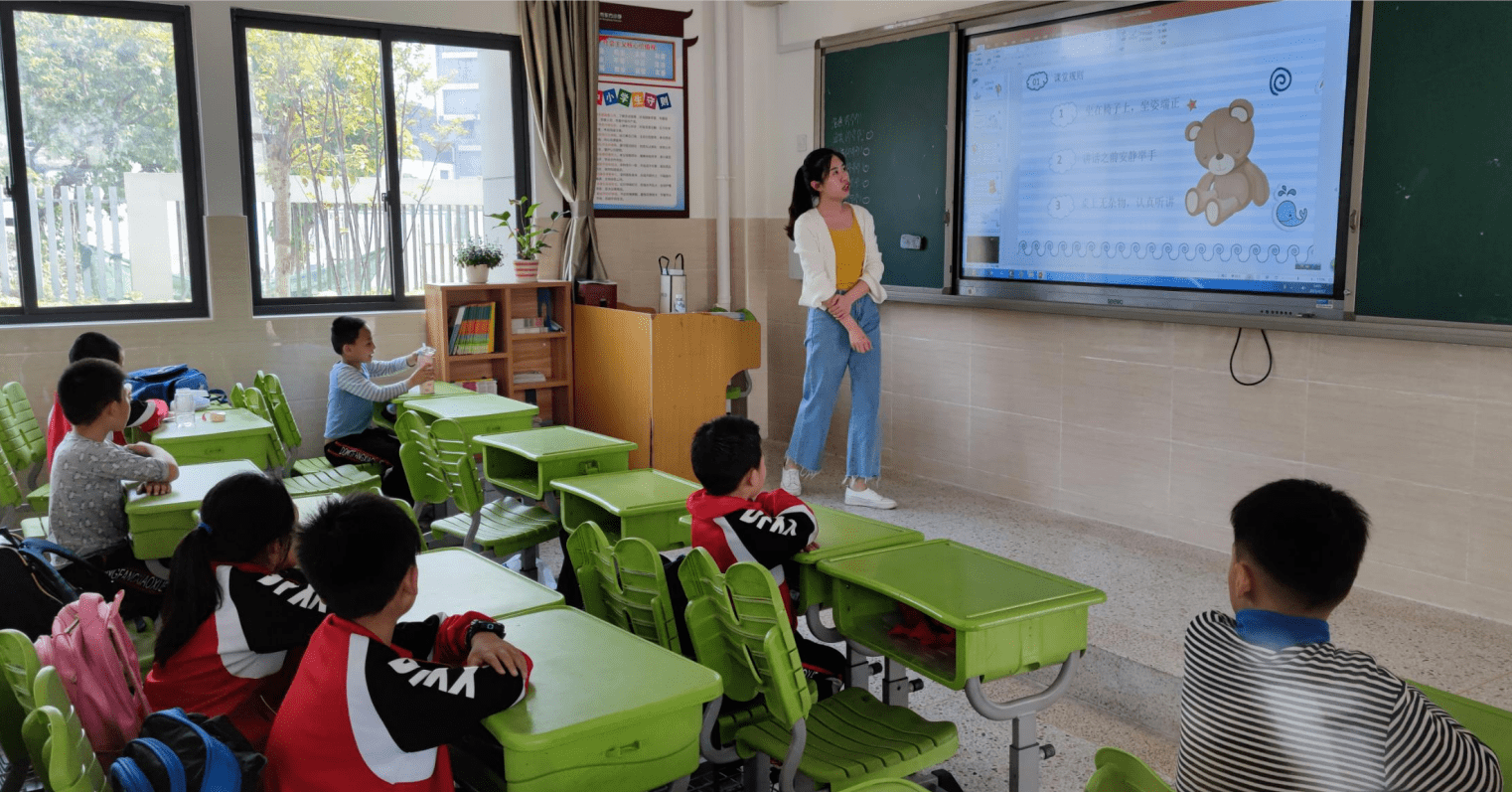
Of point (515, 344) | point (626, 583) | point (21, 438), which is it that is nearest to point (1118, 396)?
point (626, 583)

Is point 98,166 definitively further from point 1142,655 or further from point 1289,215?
point 1289,215

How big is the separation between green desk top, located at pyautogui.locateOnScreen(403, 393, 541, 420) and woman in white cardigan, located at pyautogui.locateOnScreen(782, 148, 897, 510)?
1.44 m

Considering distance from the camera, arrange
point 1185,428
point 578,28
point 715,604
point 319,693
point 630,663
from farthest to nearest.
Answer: point 578,28
point 1185,428
point 715,604
point 630,663
point 319,693

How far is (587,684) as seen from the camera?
6.17ft

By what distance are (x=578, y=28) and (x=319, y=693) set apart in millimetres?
5516

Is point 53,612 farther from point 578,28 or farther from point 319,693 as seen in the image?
point 578,28

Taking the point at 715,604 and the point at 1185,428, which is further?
the point at 1185,428

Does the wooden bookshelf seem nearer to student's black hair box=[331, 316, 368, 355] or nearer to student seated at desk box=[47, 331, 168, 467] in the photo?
student's black hair box=[331, 316, 368, 355]

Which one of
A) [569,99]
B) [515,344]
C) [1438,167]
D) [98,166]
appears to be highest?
[569,99]

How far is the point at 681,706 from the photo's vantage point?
1.83 meters

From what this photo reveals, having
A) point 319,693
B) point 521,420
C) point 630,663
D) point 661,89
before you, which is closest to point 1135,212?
point 521,420

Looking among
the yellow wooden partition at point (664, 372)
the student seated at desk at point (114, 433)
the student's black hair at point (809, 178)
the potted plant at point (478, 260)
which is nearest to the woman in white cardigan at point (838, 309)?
the student's black hair at point (809, 178)

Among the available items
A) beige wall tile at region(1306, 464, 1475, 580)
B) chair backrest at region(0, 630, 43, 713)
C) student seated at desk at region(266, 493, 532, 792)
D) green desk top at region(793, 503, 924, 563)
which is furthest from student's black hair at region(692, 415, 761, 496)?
beige wall tile at region(1306, 464, 1475, 580)

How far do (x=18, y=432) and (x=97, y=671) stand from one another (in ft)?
10.7
